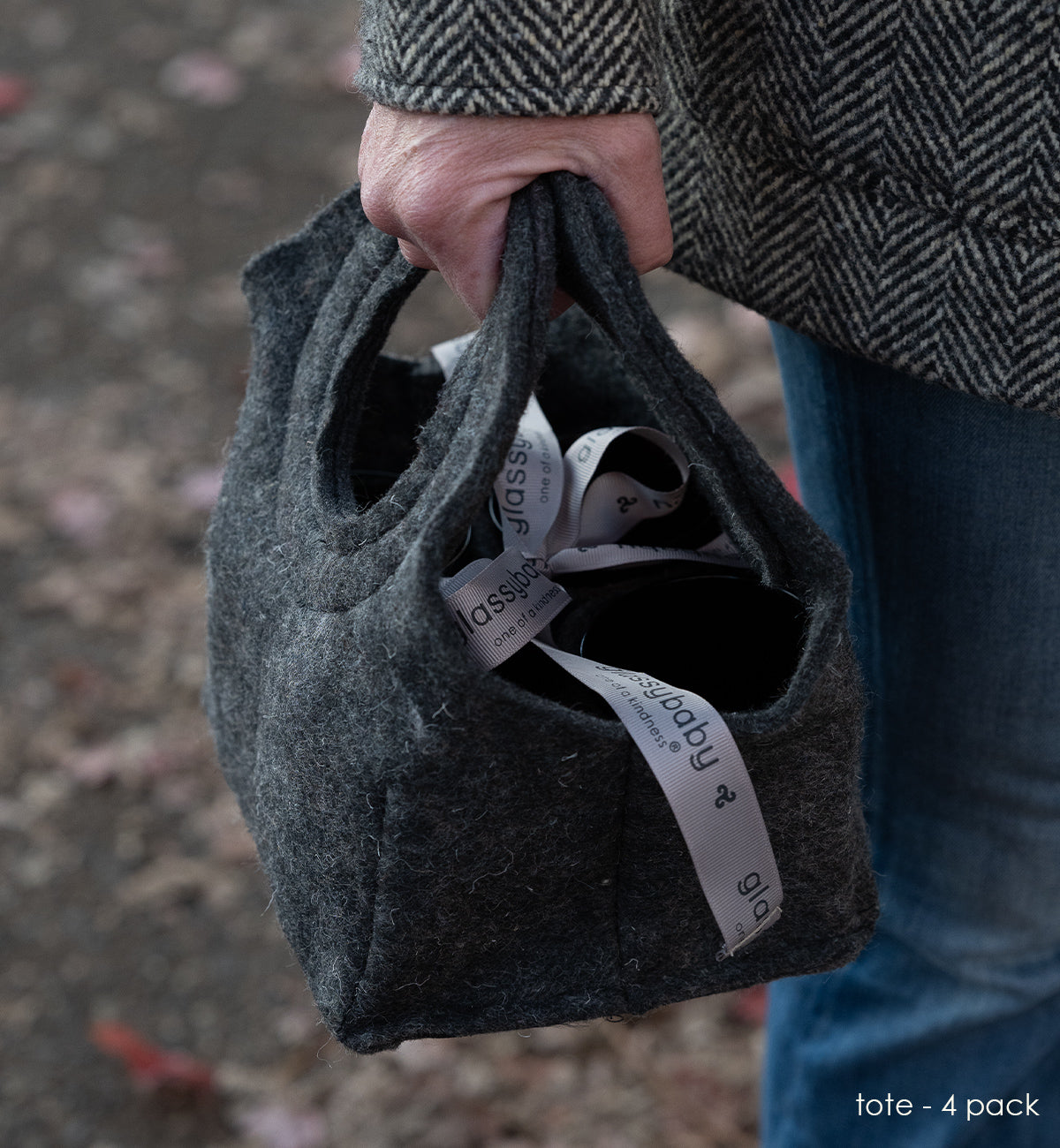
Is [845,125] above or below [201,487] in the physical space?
above

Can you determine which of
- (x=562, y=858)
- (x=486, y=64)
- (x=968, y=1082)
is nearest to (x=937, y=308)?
(x=486, y=64)

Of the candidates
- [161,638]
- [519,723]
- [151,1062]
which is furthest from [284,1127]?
[519,723]

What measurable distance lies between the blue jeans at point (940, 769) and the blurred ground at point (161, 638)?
46cm

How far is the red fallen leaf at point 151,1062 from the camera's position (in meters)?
1.74

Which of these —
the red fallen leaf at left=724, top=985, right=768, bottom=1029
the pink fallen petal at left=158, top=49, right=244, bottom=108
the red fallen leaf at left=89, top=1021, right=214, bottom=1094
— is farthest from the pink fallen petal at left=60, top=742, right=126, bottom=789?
the pink fallen petal at left=158, top=49, right=244, bottom=108

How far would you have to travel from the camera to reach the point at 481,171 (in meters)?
0.78

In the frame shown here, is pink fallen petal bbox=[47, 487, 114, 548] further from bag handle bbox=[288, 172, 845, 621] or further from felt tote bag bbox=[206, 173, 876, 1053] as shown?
bag handle bbox=[288, 172, 845, 621]

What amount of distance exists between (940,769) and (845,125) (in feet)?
1.90

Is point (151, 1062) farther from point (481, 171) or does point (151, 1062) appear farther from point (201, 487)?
point (481, 171)

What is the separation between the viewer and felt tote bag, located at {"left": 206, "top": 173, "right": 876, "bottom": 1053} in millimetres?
749

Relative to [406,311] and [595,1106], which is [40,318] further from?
[595,1106]

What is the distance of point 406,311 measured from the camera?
3.12 metres

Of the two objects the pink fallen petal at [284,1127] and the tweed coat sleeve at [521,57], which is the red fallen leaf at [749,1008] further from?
the tweed coat sleeve at [521,57]

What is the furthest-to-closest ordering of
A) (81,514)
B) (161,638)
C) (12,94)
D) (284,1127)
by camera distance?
(12,94) < (81,514) < (161,638) < (284,1127)
